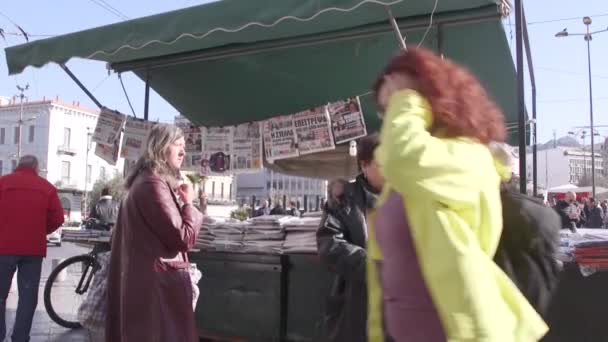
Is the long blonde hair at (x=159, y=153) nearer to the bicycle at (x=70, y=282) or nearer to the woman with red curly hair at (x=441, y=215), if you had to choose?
the woman with red curly hair at (x=441, y=215)

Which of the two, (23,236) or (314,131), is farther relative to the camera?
(314,131)

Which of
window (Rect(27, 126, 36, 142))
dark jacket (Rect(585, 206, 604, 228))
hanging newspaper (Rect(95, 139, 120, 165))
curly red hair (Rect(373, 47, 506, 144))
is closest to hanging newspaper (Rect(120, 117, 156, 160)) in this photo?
hanging newspaper (Rect(95, 139, 120, 165))

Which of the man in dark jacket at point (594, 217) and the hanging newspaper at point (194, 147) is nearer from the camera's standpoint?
the hanging newspaper at point (194, 147)

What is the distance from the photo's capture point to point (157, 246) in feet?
10.1

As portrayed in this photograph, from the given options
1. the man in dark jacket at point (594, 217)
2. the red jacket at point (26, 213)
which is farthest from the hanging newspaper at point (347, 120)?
the man in dark jacket at point (594, 217)

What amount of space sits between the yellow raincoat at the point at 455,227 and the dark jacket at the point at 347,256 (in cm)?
179

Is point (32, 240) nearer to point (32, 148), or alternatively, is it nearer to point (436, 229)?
point (436, 229)

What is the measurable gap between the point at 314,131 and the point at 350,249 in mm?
2218

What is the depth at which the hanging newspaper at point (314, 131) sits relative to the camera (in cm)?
532

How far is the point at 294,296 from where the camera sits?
4.45 metres

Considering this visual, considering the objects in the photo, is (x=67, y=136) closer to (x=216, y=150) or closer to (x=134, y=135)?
(x=134, y=135)

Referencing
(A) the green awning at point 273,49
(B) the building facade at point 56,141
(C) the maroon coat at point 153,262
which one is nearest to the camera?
(C) the maroon coat at point 153,262

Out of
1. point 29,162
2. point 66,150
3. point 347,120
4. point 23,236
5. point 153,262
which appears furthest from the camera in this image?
point 66,150


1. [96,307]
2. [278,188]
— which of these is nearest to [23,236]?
[96,307]
